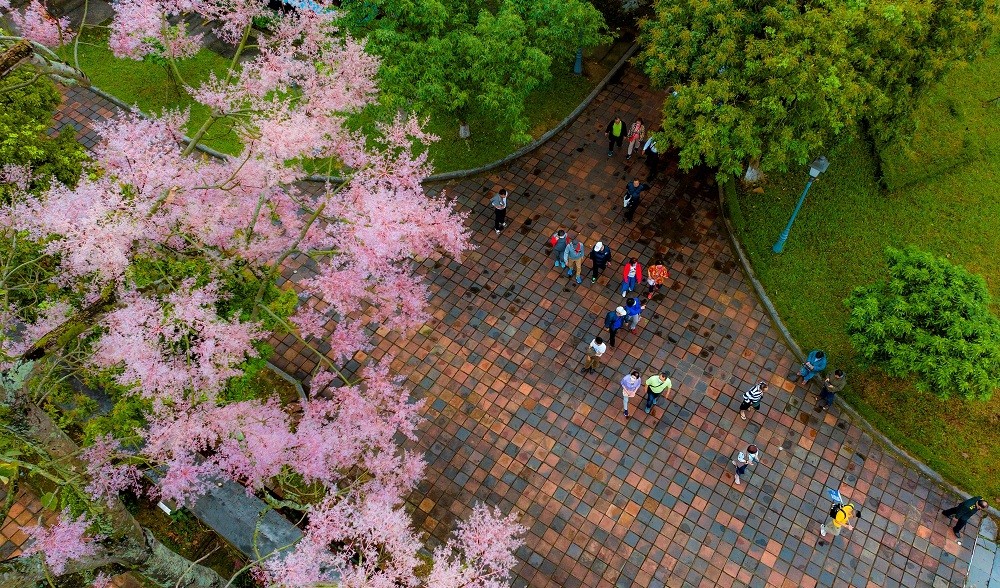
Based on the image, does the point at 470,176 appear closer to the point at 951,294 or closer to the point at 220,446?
the point at 220,446

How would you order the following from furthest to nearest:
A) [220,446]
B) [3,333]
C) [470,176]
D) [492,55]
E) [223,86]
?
[470,176], [492,55], [223,86], [220,446], [3,333]

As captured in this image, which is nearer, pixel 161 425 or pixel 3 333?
pixel 3 333

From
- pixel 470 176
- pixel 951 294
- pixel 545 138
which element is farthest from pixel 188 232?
pixel 951 294

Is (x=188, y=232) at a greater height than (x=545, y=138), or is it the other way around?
(x=188, y=232)

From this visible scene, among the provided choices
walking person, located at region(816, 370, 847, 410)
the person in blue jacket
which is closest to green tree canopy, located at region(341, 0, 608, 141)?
the person in blue jacket

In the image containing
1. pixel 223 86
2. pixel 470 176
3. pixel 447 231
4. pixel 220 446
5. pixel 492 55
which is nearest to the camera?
pixel 220 446

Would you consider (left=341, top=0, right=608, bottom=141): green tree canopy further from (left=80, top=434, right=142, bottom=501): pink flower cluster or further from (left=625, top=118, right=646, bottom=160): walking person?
(left=80, top=434, right=142, bottom=501): pink flower cluster

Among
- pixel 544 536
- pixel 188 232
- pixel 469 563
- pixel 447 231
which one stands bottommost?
pixel 544 536
